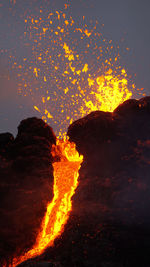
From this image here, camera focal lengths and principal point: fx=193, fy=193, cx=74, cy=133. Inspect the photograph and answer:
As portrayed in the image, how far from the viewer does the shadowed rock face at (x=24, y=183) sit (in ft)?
30.3

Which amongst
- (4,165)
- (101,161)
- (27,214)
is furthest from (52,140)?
(27,214)

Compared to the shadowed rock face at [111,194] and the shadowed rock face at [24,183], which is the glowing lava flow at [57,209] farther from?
the shadowed rock face at [111,194]

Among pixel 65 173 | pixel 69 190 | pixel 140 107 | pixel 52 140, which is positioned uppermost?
pixel 140 107

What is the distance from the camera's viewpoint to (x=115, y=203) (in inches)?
373

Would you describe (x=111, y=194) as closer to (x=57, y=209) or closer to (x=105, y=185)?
(x=105, y=185)

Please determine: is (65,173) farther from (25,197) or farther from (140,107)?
(140,107)

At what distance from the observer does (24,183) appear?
12242 millimetres

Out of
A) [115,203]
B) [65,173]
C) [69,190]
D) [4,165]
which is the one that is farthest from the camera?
[65,173]

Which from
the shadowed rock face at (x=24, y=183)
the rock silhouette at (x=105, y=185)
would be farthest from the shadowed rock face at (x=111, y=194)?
the shadowed rock face at (x=24, y=183)

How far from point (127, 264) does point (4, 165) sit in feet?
33.5

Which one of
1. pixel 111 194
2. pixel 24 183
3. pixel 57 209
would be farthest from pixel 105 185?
pixel 24 183

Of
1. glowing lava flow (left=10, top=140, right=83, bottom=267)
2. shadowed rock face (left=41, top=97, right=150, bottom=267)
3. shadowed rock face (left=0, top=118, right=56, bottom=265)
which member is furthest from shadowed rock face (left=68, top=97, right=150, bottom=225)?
shadowed rock face (left=0, top=118, right=56, bottom=265)

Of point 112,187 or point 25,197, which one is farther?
point 25,197

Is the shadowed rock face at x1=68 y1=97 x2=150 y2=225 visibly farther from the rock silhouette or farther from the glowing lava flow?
the glowing lava flow
